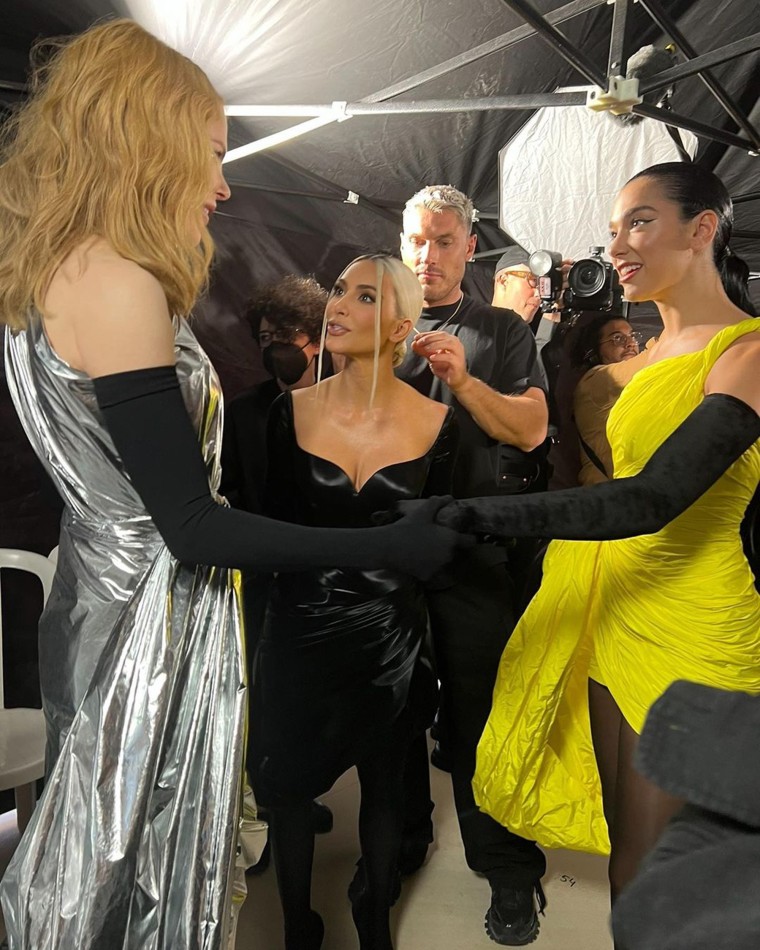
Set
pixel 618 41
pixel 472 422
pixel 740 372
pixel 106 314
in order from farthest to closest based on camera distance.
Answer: pixel 472 422 < pixel 618 41 < pixel 740 372 < pixel 106 314

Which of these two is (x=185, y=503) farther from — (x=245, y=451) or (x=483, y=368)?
(x=483, y=368)

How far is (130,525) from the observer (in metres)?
0.95

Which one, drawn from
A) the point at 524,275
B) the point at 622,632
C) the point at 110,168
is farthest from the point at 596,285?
the point at 110,168

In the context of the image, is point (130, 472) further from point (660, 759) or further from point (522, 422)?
point (522, 422)

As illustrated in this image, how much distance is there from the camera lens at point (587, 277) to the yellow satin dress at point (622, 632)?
206mm

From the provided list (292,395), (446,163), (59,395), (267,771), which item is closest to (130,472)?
(59,395)

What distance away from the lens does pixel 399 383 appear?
1348 millimetres

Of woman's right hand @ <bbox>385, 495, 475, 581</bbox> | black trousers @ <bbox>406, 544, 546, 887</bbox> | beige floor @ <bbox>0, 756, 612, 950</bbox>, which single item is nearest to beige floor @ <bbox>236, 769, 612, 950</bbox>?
beige floor @ <bbox>0, 756, 612, 950</bbox>

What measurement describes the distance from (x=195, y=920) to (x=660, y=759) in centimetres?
84

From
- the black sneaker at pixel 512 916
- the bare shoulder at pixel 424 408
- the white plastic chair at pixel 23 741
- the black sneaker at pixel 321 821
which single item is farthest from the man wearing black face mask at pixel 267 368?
the black sneaker at pixel 512 916

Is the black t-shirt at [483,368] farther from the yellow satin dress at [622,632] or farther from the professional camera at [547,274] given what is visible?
the yellow satin dress at [622,632]

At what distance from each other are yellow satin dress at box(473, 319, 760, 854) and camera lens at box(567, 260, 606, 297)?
21 cm

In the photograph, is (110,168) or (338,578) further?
(338,578)

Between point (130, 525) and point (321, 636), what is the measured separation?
1.65 feet
